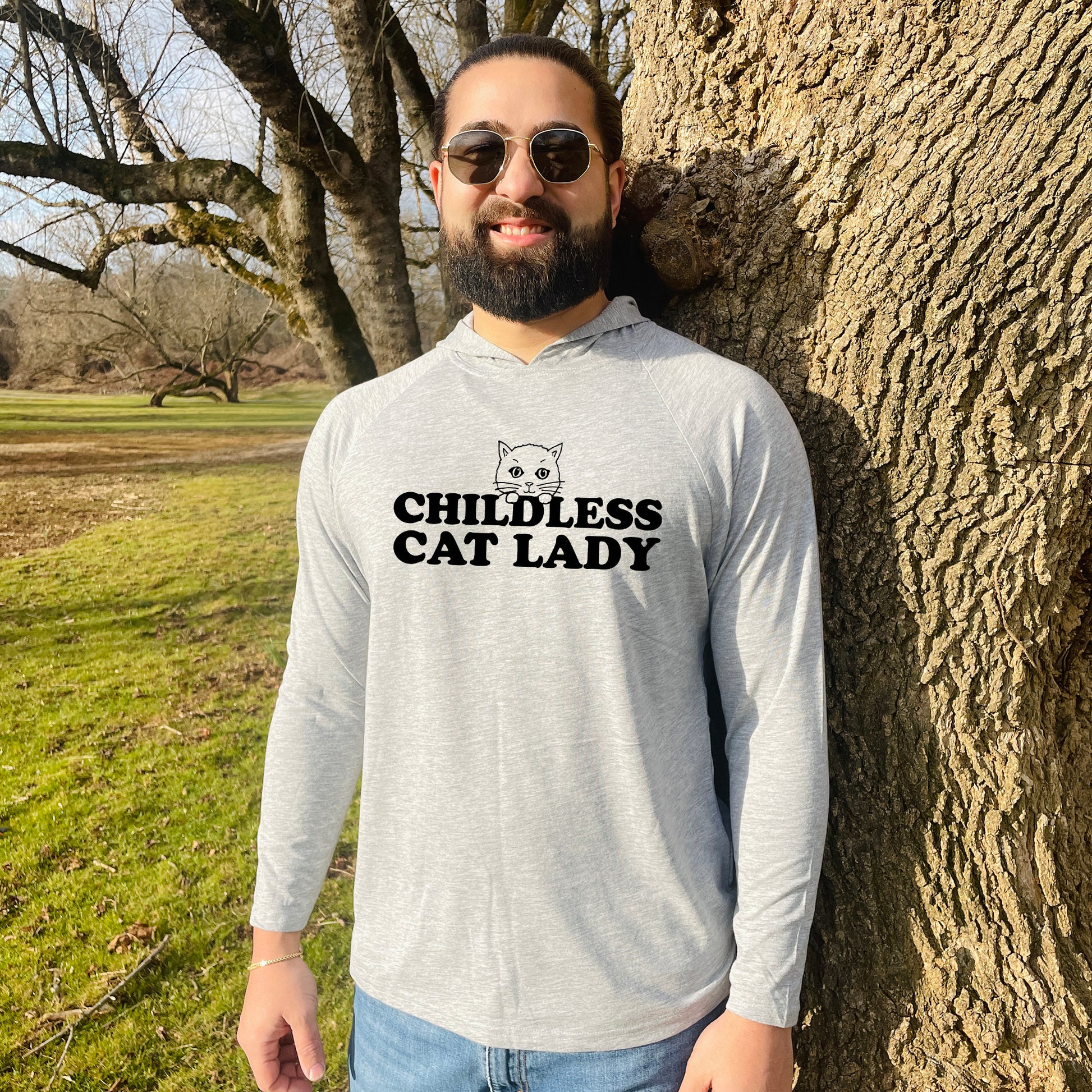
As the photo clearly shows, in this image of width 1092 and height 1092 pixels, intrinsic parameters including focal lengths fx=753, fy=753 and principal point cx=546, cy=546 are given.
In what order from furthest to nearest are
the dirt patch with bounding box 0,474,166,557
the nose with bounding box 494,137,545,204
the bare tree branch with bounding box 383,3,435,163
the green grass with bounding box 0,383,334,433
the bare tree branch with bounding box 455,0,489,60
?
the green grass with bounding box 0,383,334,433 < the dirt patch with bounding box 0,474,166,557 < the bare tree branch with bounding box 455,0,489,60 < the bare tree branch with bounding box 383,3,435,163 < the nose with bounding box 494,137,545,204

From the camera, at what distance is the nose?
1341 mm

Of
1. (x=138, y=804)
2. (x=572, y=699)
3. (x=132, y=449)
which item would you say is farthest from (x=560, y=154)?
(x=132, y=449)

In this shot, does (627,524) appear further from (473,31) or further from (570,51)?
(473,31)

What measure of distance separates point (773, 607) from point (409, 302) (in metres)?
2.81

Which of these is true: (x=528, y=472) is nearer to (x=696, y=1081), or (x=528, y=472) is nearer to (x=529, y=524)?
(x=529, y=524)

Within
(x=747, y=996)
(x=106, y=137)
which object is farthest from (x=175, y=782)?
(x=747, y=996)

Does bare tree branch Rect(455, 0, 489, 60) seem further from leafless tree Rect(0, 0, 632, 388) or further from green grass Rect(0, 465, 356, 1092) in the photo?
green grass Rect(0, 465, 356, 1092)

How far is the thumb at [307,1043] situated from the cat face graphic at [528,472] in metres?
1.05

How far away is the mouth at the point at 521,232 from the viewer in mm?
1363

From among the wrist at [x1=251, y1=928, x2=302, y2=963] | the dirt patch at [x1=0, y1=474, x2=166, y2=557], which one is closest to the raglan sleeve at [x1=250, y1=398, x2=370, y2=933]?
the wrist at [x1=251, y1=928, x2=302, y2=963]

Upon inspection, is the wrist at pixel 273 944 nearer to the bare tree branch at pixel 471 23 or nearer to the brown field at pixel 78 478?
the brown field at pixel 78 478

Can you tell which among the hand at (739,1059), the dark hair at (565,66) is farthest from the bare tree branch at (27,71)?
the hand at (739,1059)

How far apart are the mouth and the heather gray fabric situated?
0.28m

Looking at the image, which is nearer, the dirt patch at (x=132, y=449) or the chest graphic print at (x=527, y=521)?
the chest graphic print at (x=527, y=521)
